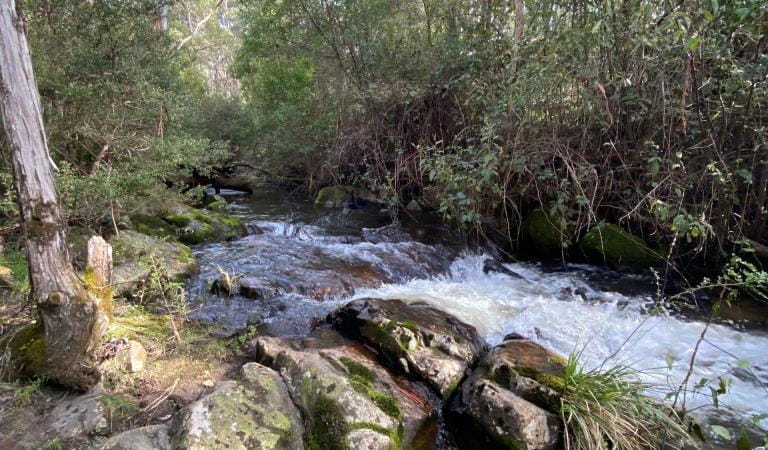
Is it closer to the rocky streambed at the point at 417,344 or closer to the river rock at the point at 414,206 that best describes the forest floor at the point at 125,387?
the rocky streambed at the point at 417,344

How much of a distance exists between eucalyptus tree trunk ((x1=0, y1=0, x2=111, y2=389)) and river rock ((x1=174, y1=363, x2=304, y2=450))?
107 cm

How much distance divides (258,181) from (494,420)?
13816 millimetres

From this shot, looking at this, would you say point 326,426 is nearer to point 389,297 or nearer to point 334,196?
point 389,297

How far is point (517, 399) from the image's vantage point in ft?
10.1

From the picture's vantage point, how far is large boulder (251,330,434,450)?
274 cm

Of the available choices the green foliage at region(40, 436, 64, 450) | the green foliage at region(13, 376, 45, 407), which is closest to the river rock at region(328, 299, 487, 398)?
the green foliage at region(40, 436, 64, 450)

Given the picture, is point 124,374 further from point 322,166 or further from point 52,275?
point 322,166

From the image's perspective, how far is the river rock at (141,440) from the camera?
2.33m

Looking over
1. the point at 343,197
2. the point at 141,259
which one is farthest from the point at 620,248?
the point at 343,197

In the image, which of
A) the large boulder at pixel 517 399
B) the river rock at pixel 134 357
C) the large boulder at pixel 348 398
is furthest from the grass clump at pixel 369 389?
the river rock at pixel 134 357

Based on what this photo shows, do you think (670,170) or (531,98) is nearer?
(670,170)

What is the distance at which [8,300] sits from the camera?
3.95 metres

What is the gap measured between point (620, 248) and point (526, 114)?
2.66 m

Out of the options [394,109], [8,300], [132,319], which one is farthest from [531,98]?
[8,300]
